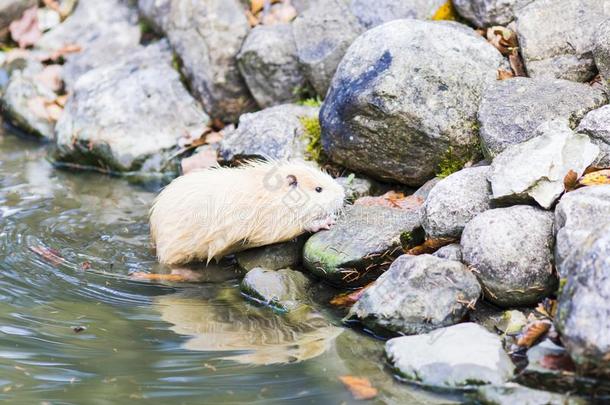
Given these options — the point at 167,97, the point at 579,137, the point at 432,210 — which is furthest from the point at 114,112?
the point at 579,137

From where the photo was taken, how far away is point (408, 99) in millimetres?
6090

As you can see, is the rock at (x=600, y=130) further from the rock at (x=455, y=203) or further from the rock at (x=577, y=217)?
the rock at (x=455, y=203)

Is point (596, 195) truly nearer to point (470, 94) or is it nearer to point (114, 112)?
point (470, 94)

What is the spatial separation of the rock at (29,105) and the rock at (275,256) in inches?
189

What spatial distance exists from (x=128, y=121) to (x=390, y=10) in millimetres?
3178

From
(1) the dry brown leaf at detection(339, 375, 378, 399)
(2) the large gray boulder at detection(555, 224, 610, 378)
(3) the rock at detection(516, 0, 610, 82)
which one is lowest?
(1) the dry brown leaf at detection(339, 375, 378, 399)

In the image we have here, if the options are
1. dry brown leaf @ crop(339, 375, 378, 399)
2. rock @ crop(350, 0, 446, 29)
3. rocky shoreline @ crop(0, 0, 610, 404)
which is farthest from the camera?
rock @ crop(350, 0, 446, 29)

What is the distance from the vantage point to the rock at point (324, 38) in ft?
24.9

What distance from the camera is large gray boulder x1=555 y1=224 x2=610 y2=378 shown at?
12.9 ft

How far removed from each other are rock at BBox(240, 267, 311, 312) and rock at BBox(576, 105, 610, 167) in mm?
2159

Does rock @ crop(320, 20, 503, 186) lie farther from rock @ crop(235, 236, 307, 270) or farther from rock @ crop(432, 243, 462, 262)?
rock @ crop(432, 243, 462, 262)

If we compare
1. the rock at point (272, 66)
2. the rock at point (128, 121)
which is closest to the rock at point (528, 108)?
the rock at point (272, 66)

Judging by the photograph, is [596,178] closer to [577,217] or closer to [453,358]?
[577,217]

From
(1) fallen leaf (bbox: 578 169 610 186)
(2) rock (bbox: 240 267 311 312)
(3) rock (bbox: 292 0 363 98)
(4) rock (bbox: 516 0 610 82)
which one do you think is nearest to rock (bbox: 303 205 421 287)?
(2) rock (bbox: 240 267 311 312)
